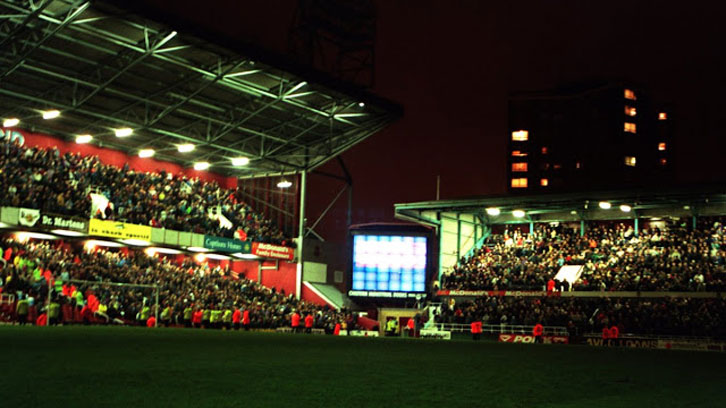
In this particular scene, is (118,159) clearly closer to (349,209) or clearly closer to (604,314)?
(349,209)

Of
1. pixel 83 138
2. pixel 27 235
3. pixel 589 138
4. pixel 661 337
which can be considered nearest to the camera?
pixel 661 337

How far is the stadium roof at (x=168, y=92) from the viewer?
30188 millimetres

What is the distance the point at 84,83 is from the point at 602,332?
25123mm

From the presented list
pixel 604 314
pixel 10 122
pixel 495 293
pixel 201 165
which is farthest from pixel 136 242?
pixel 604 314

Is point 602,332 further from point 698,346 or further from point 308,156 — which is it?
point 308,156

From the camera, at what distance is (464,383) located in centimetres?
804

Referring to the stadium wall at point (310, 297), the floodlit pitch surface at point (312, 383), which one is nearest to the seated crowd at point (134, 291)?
the stadium wall at point (310, 297)

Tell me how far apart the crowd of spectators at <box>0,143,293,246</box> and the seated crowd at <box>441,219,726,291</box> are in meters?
12.8

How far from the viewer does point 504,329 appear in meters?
36.4

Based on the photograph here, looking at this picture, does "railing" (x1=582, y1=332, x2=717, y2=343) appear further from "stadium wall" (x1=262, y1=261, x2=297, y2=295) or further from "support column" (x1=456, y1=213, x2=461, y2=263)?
"stadium wall" (x1=262, y1=261, x2=297, y2=295)

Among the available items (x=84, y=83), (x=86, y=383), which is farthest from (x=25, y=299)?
(x=86, y=383)

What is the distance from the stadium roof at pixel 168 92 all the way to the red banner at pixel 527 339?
14.2 metres

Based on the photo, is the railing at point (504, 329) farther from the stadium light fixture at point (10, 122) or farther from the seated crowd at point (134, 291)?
the stadium light fixture at point (10, 122)

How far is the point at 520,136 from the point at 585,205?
7588cm
